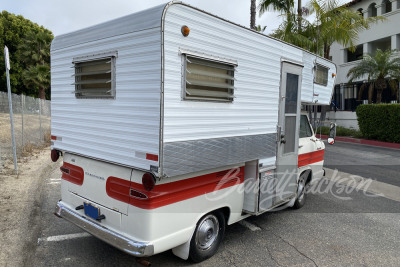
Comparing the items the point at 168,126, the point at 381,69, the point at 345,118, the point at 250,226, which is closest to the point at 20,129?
the point at 250,226

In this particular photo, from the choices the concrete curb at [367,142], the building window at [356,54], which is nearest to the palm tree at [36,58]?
the concrete curb at [367,142]

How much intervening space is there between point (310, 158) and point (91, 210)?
3991mm

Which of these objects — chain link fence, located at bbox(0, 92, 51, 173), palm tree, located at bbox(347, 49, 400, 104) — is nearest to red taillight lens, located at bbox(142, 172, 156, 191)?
chain link fence, located at bbox(0, 92, 51, 173)

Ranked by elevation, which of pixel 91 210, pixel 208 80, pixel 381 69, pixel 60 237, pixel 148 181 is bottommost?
pixel 60 237

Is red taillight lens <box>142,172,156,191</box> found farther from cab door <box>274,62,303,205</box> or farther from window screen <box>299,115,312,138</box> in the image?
window screen <box>299,115,312,138</box>

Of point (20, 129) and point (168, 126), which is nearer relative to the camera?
point (168, 126)

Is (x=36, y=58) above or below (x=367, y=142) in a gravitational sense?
above

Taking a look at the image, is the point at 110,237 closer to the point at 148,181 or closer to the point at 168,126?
the point at 148,181

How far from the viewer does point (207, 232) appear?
3.81 metres

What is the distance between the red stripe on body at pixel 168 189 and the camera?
3.15 meters

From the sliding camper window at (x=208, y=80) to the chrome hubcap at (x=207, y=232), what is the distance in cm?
146

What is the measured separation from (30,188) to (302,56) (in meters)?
5.86

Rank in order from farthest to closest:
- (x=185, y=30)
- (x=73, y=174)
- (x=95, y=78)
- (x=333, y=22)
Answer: (x=333, y=22)
(x=73, y=174)
(x=95, y=78)
(x=185, y=30)

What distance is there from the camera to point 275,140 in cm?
459
